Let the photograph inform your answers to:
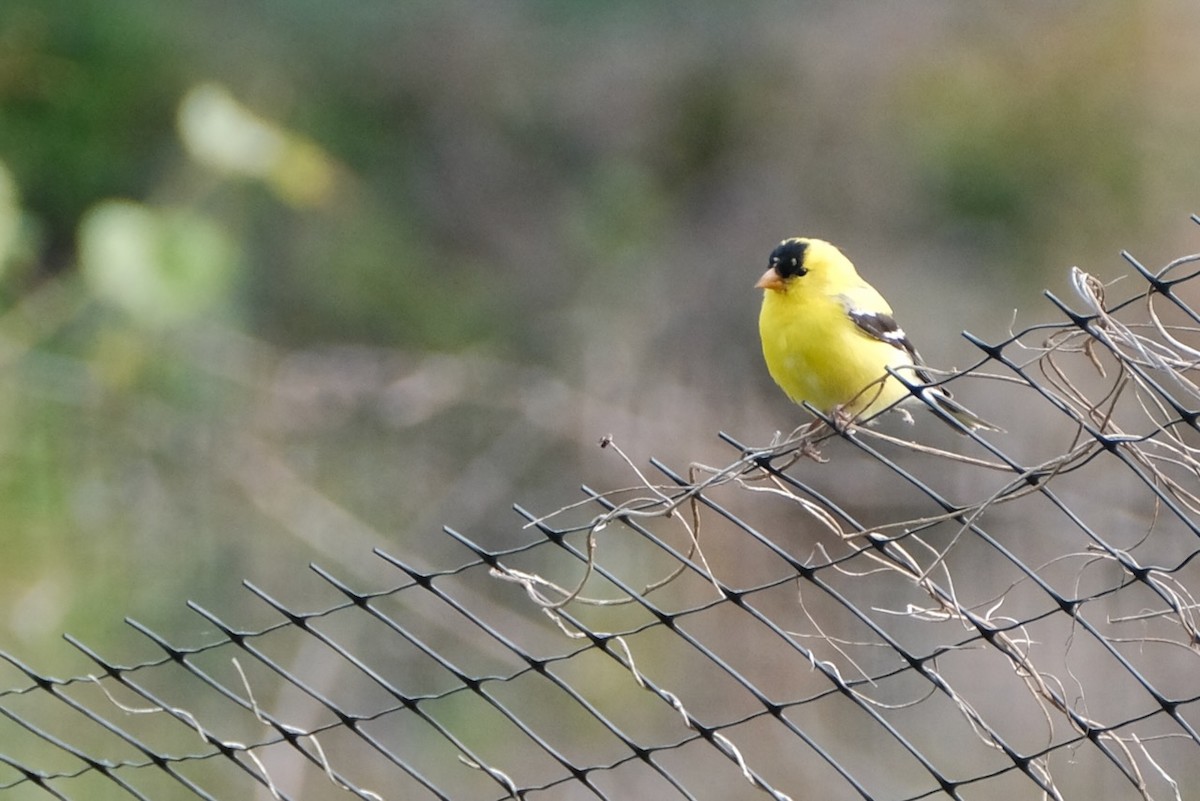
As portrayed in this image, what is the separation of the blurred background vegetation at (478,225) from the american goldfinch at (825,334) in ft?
6.79

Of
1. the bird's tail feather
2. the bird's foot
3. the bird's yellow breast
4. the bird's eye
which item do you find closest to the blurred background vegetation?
the bird's eye

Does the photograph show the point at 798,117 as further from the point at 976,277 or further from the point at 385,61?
the point at 385,61

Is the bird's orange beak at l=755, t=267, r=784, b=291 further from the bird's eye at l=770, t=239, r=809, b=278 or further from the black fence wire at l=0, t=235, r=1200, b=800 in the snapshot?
the black fence wire at l=0, t=235, r=1200, b=800

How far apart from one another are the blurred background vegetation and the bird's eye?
199 centimetres

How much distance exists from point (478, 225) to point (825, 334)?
5373mm

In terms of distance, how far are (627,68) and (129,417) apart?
146 inches

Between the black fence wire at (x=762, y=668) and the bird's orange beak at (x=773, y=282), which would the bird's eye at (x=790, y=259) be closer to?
the bird's orange beak at (x=773, y=282)

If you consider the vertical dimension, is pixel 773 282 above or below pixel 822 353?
above

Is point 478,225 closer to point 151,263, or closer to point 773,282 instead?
point 151,263

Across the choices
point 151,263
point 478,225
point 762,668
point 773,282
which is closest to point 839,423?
point 773,282

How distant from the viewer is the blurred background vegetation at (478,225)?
5695mm

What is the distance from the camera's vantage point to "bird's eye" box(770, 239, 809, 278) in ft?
11.1

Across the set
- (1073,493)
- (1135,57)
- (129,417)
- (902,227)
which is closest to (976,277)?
(902,227)

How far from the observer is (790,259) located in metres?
3.40
